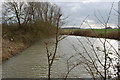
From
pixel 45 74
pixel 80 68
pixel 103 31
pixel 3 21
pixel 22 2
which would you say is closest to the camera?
pixel 103 31

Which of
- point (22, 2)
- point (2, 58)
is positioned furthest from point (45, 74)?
point (22, 2)

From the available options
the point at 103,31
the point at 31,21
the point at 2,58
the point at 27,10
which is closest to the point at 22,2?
the point at 27,10

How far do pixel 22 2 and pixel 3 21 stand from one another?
3.66 meters

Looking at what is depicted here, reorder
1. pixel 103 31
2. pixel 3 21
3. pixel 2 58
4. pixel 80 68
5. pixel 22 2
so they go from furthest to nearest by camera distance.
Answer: pixel 22 2 → pixel 3 21 → pixel 2 58 → pixel 80 68 → pixel 103 31

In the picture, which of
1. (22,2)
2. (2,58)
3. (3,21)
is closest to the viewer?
(2,58)

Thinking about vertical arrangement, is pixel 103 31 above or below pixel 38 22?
above

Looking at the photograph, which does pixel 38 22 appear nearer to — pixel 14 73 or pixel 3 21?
pixel 3 21

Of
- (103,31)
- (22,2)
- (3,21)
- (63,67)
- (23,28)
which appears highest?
(103,31)

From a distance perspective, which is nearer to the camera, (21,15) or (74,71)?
(74,71)

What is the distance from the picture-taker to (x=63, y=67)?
8.40 metres

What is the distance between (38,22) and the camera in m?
22.7

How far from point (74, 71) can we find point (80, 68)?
548 mm

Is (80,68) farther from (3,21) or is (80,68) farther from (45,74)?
(3,21)

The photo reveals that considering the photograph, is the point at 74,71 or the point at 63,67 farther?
the point at 63,67
